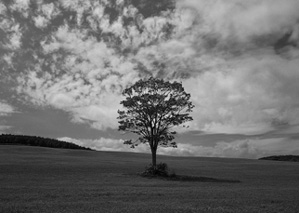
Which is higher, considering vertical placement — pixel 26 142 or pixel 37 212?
pixel 26 142

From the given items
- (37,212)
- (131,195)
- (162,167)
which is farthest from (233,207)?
(162,167)

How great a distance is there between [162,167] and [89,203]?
29940 mm

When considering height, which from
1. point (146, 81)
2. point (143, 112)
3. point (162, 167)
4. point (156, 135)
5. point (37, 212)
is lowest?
point (37, 212)

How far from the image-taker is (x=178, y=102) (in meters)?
50.8

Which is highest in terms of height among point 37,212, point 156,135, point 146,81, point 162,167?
point 146,81

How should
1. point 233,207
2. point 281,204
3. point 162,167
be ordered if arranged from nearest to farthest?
1. point 233,207
2. point 281,204
3. point 162,167

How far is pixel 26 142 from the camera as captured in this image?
146375mm

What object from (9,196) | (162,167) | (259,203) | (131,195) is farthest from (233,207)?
(162,167)

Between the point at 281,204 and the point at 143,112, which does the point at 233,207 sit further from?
the point at 143,112

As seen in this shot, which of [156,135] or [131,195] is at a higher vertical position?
[156,135]

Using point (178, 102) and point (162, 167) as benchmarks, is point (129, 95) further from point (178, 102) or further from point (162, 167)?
point (162, 167)

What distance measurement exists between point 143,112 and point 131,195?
26.9 meters

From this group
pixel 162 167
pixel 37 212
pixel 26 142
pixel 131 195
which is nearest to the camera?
pixel 37 212

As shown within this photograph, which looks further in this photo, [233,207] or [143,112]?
[143,112]
